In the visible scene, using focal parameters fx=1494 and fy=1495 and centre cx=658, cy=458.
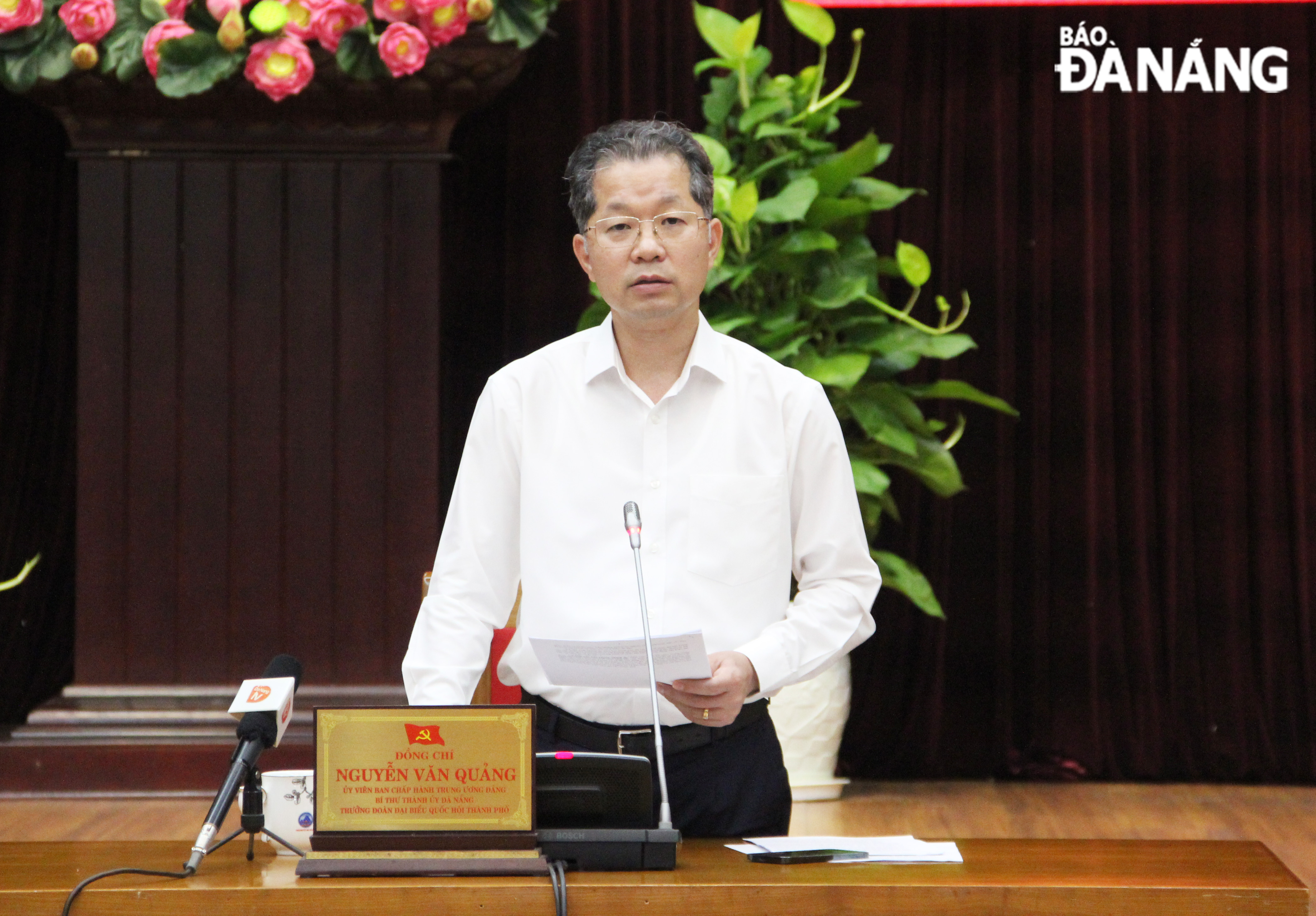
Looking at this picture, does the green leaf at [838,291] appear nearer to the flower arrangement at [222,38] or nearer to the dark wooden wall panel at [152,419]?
the flower arrangement at [222,38]

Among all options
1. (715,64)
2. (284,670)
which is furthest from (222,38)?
(284,670)

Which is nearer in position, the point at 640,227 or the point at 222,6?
the point at 640,227

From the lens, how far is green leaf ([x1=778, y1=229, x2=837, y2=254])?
3.45m

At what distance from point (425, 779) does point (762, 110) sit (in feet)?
7.96

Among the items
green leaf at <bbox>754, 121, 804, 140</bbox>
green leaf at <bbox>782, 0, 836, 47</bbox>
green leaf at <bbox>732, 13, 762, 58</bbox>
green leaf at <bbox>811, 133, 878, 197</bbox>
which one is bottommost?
green leaf at <bbox>811, 133, 878, 197</bbox>

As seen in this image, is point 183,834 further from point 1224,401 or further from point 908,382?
point 1224,401

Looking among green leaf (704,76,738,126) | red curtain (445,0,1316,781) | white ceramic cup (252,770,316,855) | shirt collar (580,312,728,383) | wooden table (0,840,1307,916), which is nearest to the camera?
wooden table (0,840,1307,916)

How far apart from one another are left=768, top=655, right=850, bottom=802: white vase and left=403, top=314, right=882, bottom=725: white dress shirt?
169 cm

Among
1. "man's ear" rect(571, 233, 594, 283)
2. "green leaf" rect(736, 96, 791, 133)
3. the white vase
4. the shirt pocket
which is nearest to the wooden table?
the shirt pocket

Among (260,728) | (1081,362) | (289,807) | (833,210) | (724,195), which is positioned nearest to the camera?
(260,728)

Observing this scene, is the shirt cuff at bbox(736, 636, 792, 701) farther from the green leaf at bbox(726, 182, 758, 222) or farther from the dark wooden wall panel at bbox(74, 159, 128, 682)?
the dark wooden wall panel at bbox(74, 159, 128, 682)

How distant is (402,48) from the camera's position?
132 inches

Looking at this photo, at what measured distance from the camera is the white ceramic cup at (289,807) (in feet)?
5.28

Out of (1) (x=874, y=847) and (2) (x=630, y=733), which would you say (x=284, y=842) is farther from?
(1) (x=874, y=847)
